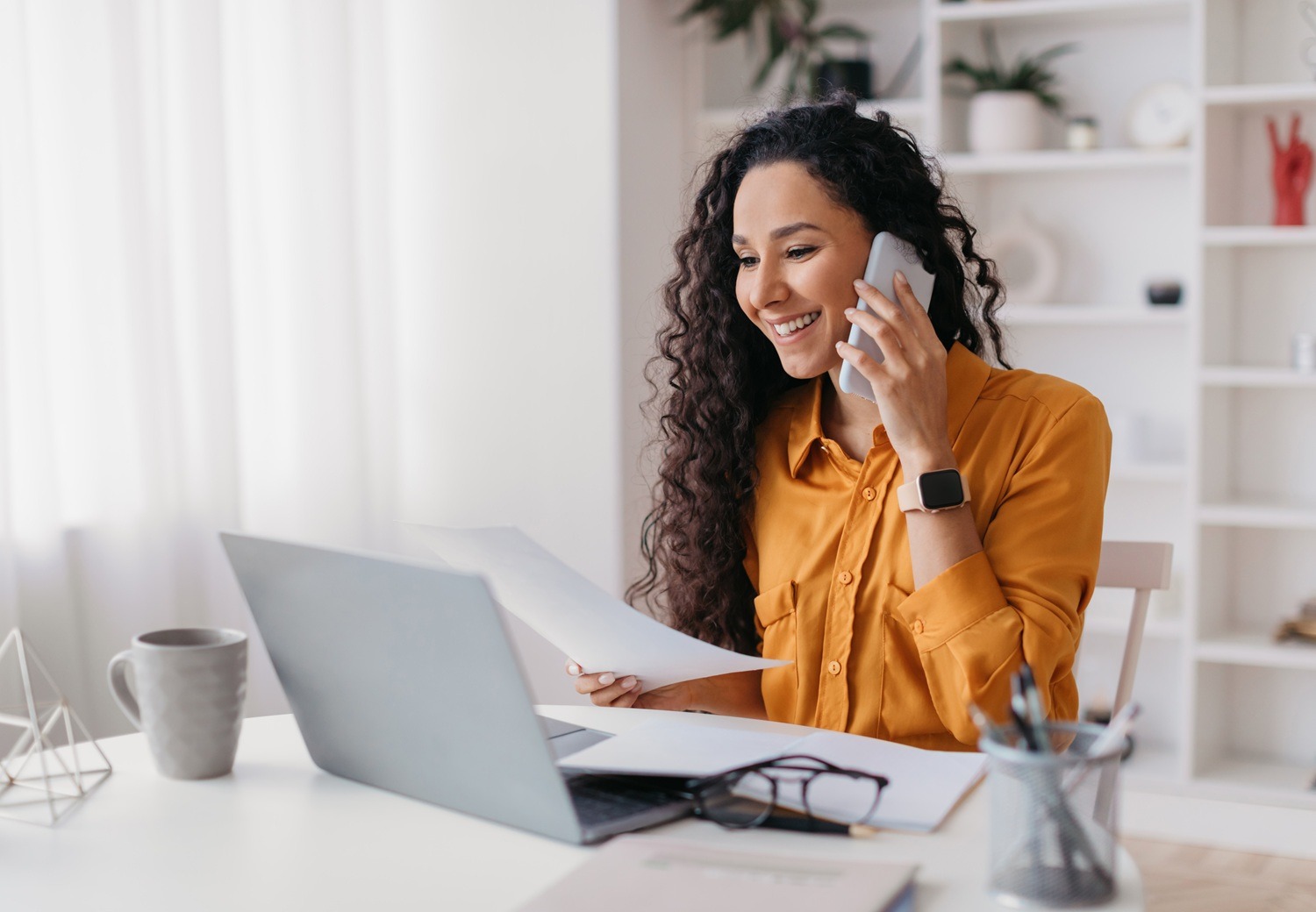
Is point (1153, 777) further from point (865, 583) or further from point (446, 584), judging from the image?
point (446, 584)

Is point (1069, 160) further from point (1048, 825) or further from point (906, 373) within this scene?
point (1048, 825)

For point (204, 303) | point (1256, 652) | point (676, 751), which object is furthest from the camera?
point (1256, 652)

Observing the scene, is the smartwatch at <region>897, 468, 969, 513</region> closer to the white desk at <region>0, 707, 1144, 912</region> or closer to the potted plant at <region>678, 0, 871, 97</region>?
the white desk at <region>0, 707, 1144, 912</region>

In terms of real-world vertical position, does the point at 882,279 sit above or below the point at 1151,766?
above

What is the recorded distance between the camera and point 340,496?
9.86ft

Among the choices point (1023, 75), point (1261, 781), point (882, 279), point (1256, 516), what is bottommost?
point (1261, 781)

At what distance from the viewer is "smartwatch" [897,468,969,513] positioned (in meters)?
1.39

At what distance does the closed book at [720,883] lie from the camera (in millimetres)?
761

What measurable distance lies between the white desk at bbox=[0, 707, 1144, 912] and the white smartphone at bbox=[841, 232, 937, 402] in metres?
0.62

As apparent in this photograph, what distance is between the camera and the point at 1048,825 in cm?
77

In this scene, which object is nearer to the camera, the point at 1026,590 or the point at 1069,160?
the point at 1026,590

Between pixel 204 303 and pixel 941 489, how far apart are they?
1.79m

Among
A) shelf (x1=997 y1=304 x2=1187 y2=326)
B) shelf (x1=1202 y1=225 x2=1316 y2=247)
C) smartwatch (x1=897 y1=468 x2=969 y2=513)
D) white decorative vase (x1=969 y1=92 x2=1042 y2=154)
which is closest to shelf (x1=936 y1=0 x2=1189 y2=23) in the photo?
white decorative vase (x1=969 y1=92 x2=1042 y2=154)

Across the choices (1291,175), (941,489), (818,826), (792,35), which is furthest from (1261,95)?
(818,826)
